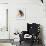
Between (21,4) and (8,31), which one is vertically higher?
(21,4)

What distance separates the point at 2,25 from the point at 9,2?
68 cm

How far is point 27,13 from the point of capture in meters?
3.18

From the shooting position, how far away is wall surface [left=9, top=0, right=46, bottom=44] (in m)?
3.13

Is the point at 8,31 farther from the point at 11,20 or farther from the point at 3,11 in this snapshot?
the point at 3,11

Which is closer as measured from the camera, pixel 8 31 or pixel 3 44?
pixel 3 44

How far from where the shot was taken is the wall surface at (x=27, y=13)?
313 cm

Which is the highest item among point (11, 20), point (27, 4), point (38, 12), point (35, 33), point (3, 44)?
point (27, 4)

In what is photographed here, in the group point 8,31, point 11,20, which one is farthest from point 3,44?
point 11,20

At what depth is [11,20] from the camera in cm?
321

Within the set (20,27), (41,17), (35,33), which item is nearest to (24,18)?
(20,27)

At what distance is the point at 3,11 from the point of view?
3189 millimetres

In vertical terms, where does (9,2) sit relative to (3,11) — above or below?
above

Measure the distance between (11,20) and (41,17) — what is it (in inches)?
33.4

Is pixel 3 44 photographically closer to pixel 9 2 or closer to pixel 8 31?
pixel 8 31
